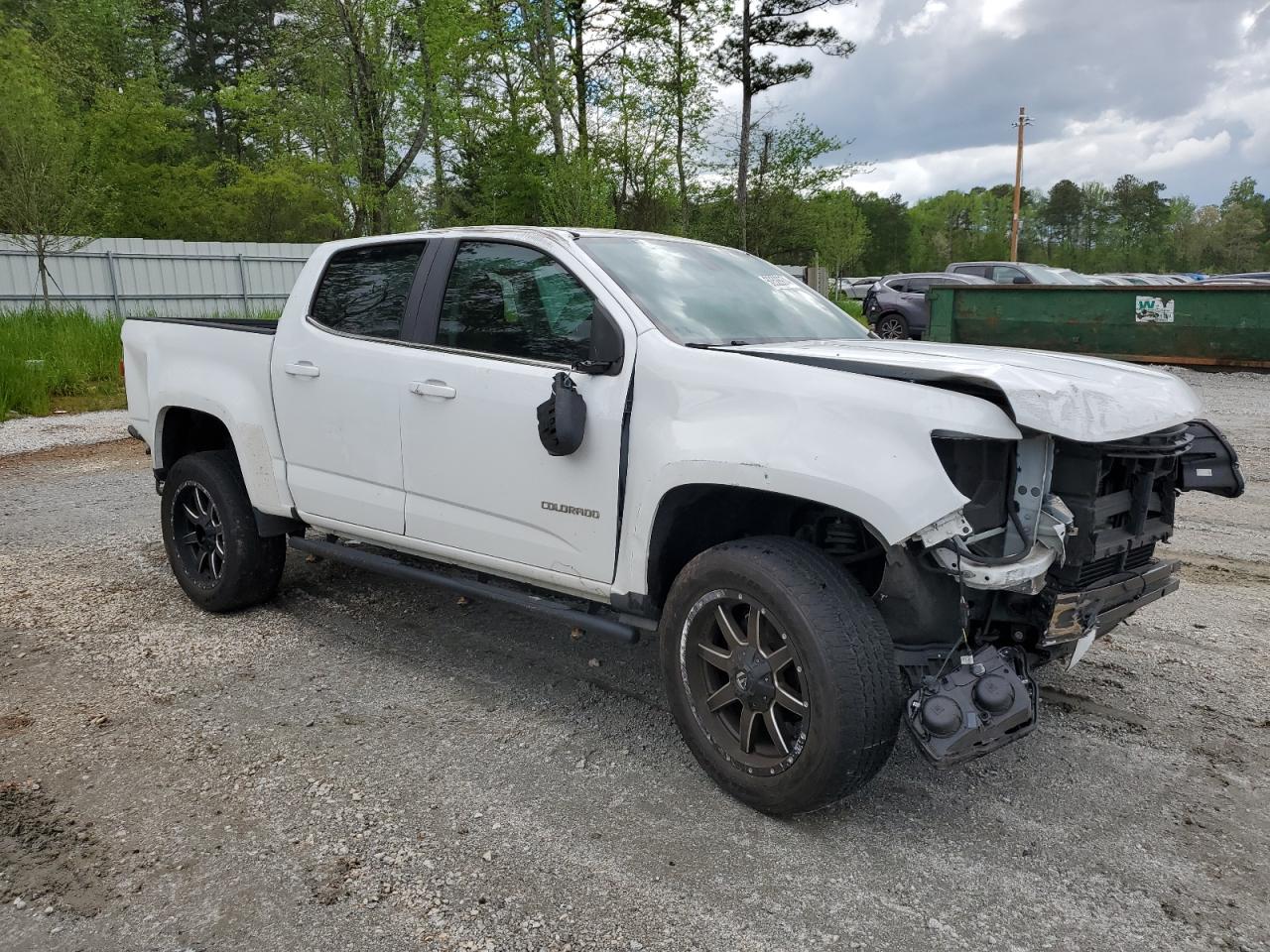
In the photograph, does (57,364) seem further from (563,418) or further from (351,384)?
(563,418)

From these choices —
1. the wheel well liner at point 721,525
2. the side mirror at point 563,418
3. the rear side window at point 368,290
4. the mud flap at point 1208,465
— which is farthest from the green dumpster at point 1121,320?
the side mirror at point 563,418

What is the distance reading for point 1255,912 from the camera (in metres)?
2.65

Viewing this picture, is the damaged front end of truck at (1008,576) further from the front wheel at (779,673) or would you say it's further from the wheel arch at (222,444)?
the wheel arch at (222,444)

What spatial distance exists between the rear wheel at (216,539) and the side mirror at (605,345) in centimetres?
243

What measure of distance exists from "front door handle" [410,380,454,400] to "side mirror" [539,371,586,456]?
1.94ft

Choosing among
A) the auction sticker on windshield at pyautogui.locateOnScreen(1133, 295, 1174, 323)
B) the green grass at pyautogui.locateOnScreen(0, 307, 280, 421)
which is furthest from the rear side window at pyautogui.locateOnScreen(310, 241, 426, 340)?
the auction sticker on windshield at pyautogui.locateOnScreen(1133, 295, 1174, 323)

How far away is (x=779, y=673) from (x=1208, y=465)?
182 cm

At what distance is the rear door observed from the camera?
13.8 feet

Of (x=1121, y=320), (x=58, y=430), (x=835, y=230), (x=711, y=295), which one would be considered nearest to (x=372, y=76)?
(x=58, y=430)

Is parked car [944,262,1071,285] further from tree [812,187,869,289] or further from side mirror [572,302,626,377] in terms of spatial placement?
side mirror [572,302,626,377]

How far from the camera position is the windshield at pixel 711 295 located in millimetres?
3669

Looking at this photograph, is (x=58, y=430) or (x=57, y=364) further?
(x=57, y=364)

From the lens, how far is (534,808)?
3223 millimetres

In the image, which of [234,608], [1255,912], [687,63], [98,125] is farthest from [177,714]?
[687,63]
